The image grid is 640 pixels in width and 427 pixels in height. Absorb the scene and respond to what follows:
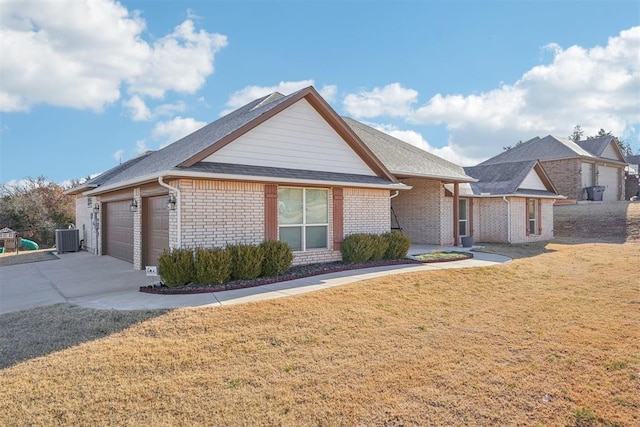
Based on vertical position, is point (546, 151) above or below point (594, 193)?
above

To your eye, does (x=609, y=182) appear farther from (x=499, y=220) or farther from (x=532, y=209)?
(x=499, y=220)

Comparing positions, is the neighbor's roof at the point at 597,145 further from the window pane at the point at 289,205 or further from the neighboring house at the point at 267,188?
the window pane at the point at 289,205

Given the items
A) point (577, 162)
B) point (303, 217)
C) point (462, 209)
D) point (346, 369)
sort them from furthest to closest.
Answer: point (577, 162), point (462, 209), point (303, 217), point (346, 369)

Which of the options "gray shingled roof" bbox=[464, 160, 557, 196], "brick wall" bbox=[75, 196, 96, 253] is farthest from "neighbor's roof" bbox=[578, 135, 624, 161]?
"brick wall" bbox=[75, 196, 96, 253]

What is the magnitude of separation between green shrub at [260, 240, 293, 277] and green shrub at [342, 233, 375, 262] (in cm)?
253

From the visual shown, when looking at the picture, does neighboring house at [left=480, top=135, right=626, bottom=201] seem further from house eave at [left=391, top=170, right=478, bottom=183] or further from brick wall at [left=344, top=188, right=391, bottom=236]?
brick wall at [left=344, top=188, right=391, bottom=236]

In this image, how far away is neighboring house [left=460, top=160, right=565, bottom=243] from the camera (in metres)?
19.5

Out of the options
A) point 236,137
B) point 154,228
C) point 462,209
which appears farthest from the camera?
point 462,209

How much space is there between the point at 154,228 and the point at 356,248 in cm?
597

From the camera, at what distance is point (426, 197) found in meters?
18.0

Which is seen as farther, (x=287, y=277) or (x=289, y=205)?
(x=289, y=205)

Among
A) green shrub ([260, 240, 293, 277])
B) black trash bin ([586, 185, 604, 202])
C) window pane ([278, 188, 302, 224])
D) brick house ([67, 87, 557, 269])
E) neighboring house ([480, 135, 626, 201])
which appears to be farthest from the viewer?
neighboring house ([480, 135, 626, 201])

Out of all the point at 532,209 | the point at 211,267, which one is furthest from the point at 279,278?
the point at 532,209

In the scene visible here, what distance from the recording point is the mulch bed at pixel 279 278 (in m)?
8.05
